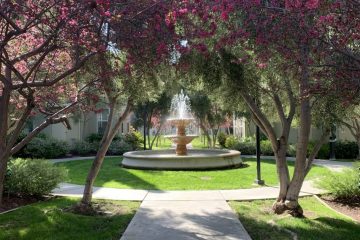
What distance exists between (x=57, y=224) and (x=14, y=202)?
9.04 feet

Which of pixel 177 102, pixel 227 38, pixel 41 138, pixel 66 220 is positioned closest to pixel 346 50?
pixel 227 38

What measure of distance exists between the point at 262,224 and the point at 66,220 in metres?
3.61

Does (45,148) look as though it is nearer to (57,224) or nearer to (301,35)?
(57,224)

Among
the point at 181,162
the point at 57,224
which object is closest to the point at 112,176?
the point at 181,162

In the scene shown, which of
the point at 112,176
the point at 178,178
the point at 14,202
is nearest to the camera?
the point at 14,202

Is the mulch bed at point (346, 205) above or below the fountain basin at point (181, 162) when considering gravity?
below

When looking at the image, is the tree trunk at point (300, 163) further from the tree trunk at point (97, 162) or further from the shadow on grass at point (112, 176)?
the shadow on grass at point (112, 176)

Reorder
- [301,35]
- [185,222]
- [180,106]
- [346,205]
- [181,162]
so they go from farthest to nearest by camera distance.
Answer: [180,106], [181,162], [346,205], [185,222], [301,35]

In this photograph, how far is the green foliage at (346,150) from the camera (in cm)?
2128

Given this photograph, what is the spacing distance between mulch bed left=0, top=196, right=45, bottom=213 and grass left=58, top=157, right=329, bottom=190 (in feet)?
6.82

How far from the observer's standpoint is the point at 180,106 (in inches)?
1120

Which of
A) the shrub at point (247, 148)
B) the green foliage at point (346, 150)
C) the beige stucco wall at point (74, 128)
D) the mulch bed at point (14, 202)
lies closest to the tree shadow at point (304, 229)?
the mulch bed at point (14, 202)

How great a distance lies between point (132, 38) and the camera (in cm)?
560

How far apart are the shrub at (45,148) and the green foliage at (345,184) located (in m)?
15.3
